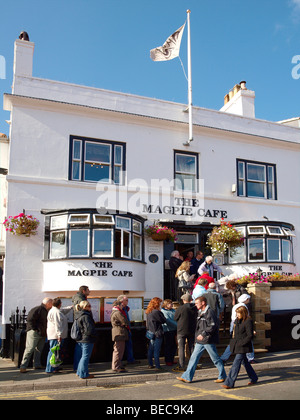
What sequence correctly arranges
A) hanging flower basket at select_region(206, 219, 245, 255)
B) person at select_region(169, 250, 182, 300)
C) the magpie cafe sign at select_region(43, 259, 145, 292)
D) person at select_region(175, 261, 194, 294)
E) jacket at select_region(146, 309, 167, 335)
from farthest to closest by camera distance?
hanging flower basket at select_region(206, 219, 245, 255)
person at select_region(169, 250, 182, 300)
the magpie cafe sign at select_region(43, 259, 145, 292)
person at select_region(175, 261, 194, 294)
jacket at select_region(146, 309, 167, 335)

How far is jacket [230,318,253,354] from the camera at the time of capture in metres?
8.58

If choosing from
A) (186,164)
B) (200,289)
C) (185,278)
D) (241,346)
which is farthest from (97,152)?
(241,346)

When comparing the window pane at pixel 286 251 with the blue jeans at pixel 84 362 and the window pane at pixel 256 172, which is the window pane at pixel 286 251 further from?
the blue jeans at pixel 84 362

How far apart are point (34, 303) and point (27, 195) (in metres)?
3.48

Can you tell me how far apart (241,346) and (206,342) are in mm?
737

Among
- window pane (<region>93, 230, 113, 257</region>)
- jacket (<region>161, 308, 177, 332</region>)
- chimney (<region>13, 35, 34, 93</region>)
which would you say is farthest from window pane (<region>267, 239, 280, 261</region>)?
chimney (<region>13, 35, 34, 93</region>)

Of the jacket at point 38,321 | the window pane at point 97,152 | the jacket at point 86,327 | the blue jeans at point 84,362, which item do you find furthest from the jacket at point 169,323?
the window pane at point 97,152

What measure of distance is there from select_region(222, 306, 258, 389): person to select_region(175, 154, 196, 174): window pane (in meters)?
8.67

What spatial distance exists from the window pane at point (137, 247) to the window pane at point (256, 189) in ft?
18.2

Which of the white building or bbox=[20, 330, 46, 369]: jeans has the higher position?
the white building

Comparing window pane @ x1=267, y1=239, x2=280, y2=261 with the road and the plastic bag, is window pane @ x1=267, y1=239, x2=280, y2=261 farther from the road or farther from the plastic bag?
the plastic bag

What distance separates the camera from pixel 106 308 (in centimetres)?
1192

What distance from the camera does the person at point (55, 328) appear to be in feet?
33.1
